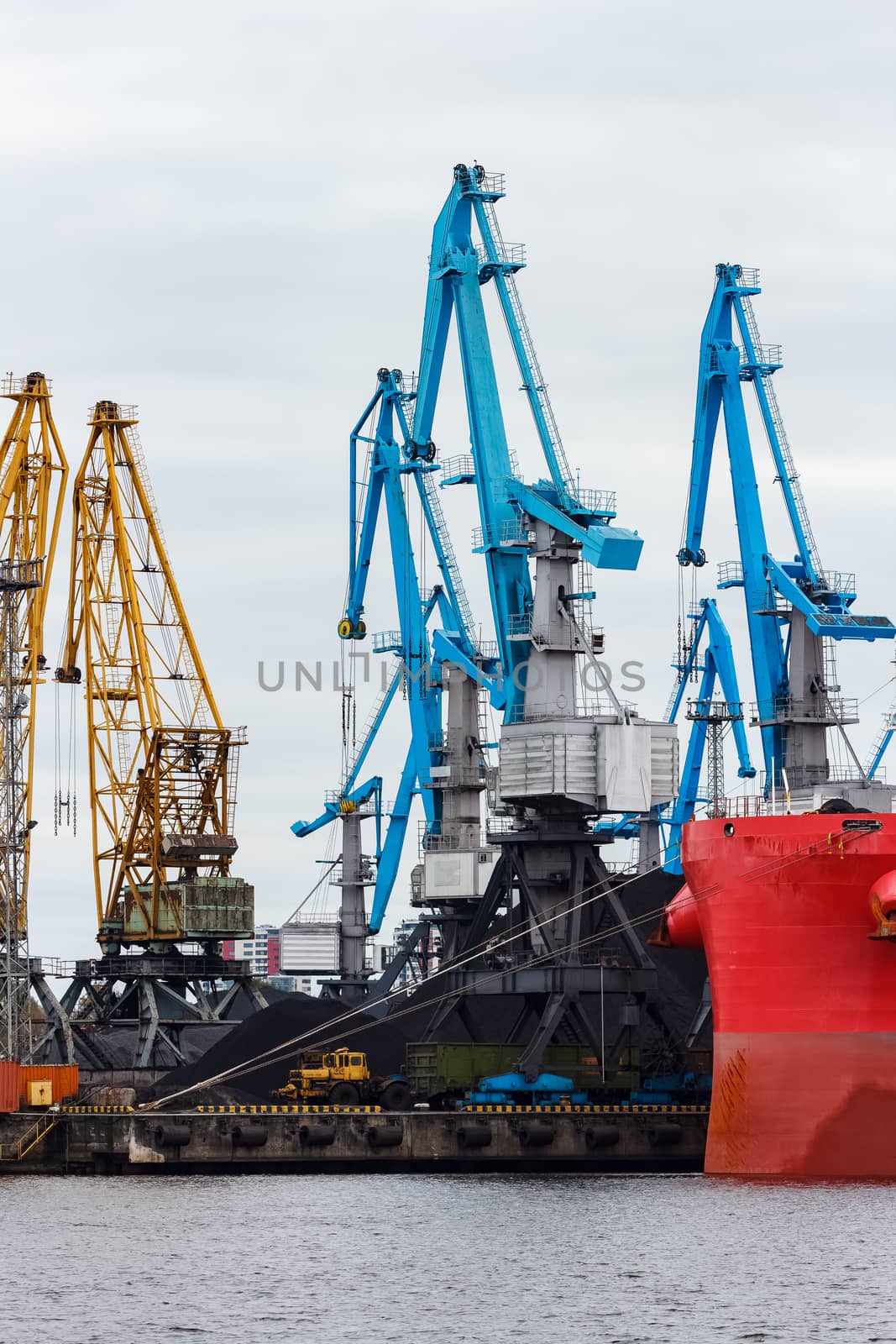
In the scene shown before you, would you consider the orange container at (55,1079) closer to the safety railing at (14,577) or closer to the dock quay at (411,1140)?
the dock quay at (411,1140)

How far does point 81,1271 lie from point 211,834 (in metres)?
38.4

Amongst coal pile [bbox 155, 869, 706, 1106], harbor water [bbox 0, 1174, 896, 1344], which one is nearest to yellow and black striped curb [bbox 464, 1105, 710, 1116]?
coal pile [bbox 155, 869, 706, 1106]

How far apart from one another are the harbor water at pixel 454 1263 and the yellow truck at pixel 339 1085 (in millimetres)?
4360

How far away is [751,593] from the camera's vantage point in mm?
84375

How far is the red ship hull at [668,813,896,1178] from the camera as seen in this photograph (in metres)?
60.2

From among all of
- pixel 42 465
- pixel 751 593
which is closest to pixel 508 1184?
pixel 751 593

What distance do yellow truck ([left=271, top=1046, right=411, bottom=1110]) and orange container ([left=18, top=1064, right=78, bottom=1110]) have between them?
5.59 metres

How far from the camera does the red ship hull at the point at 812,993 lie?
197ft

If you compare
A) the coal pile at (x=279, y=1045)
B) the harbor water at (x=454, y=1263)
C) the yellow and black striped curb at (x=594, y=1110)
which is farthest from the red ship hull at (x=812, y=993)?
the coal pile at (x=279, y=1045)

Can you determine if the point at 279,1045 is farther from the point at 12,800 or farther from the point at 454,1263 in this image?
the point at 454,1263

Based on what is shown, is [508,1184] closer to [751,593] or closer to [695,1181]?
[695,1181]

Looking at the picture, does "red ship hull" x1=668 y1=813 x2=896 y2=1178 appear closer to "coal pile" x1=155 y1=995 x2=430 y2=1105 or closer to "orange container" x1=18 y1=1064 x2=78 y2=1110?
"coal pile" x1=155 y1=995 x2=430 y2=1105

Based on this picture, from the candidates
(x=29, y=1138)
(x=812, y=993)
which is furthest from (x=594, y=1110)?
(x=29, y=1138)

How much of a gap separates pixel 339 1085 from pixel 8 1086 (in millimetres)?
8674
